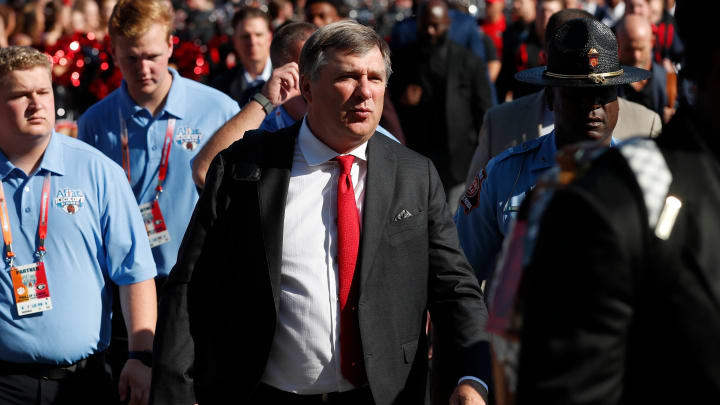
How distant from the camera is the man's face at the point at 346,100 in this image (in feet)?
12.2

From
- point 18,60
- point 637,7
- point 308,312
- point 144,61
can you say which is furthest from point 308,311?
point 637,7

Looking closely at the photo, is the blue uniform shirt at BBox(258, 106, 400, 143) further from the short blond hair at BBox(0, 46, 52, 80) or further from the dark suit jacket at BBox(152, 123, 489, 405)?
the dark suit jacket at BBox(152, 123, 489, 405)

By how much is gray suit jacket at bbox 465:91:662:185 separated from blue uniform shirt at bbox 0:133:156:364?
184 centimetres

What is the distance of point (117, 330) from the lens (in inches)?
226

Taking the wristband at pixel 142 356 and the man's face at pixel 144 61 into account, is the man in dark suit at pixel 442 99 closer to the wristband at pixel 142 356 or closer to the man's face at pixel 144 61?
the man's face at pixel 144 61

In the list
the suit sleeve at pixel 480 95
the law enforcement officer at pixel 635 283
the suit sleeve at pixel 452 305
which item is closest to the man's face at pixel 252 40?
the suit sleeve at pixel 480 95

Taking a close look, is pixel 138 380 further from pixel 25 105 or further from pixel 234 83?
pixel 234 83

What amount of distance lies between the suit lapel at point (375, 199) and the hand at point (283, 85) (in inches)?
56.3

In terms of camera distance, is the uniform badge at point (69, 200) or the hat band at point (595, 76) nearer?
the hat band at point (595, 76)

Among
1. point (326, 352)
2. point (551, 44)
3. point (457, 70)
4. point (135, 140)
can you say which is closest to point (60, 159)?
point (135, 140)

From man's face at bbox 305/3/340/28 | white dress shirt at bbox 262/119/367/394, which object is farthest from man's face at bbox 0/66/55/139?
man's face at bbox 305/3/340/28

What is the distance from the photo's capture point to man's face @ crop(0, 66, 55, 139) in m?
4.78

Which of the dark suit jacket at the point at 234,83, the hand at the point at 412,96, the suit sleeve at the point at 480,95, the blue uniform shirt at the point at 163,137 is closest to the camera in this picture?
the blue uniform shirt at the point at 163,137

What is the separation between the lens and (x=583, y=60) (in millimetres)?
4543
